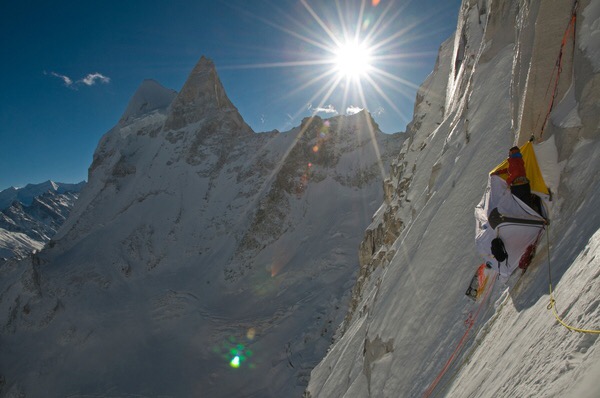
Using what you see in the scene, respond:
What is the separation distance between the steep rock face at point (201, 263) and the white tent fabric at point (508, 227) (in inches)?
933

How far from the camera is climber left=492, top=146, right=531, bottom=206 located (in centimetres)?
477

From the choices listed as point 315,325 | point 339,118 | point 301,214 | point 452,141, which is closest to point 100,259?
point 301,214

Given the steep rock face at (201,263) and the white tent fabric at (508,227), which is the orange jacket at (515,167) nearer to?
the white tent fabric at (508,227)

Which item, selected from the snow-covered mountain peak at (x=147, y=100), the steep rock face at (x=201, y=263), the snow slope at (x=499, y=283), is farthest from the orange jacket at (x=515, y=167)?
the snow-covered mountain peak at (x=147, y=100)

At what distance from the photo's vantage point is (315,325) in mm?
29859

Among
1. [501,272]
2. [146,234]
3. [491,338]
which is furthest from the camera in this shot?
[146,234]

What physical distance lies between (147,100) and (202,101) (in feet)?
68.9

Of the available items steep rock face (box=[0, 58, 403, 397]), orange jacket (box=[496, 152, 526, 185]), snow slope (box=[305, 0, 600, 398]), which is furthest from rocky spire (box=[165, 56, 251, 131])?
orange jacket (box=[496, 152, 526, 185])

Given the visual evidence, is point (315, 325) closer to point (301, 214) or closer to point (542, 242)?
point (301, 214)

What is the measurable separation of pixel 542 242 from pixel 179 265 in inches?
1860

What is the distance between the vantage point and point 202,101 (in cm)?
6819

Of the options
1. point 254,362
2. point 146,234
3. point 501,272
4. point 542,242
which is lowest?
point 254,362

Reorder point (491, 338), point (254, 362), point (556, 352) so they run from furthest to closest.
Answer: point (254, 362) → point (491, 338) → point (556, 352)

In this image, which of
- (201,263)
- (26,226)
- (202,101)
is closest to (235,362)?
(201,263)
